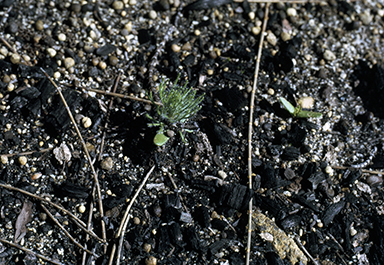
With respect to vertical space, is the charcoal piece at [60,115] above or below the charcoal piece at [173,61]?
below

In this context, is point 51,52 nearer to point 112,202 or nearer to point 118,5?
point 118,5

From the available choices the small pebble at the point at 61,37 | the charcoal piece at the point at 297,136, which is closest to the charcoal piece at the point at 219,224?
the charcoal piece at the point at 297,136

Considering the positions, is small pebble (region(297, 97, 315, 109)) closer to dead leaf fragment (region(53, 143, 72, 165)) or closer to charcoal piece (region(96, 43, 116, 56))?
charcoal piece (region(96, 43, 116, 56))

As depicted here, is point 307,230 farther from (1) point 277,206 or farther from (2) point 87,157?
(2) point 87,157

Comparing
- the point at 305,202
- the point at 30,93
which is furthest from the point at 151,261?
the point at 30,93

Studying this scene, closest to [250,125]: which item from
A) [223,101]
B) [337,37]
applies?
[223,101]

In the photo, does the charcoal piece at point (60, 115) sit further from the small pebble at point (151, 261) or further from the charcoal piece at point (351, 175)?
the charcoal piece at point (351, 175)

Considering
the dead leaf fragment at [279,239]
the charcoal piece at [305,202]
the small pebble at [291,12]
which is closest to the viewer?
the dead leaf fragment at [279,239]
